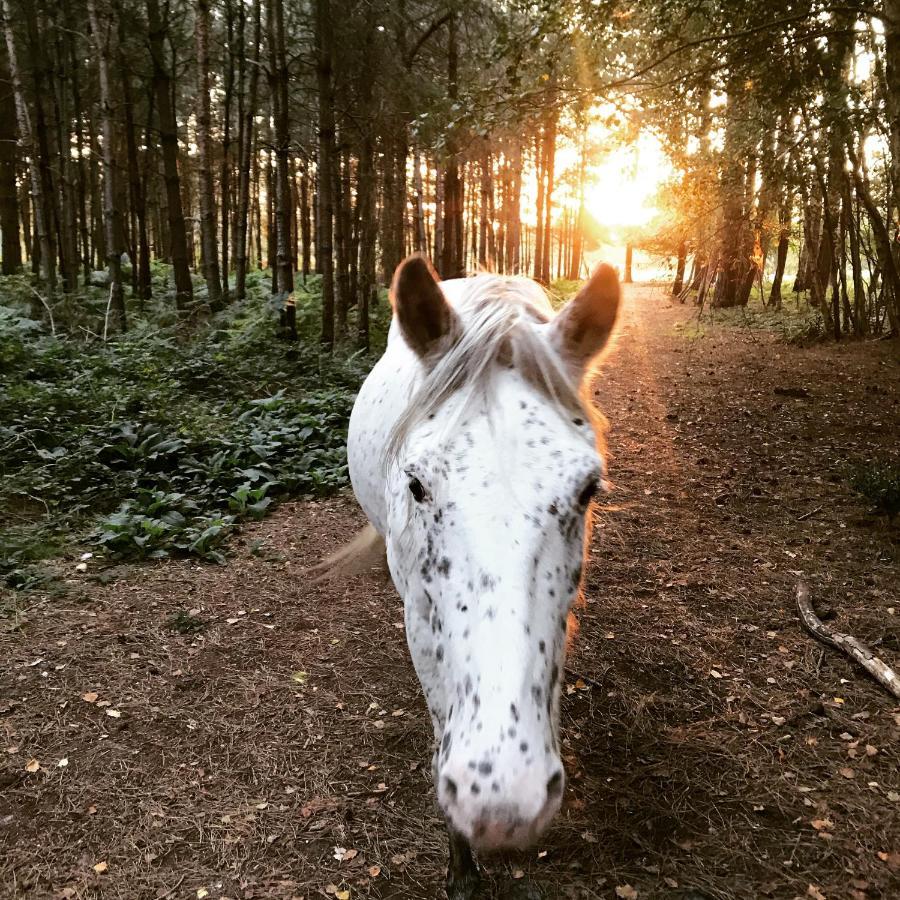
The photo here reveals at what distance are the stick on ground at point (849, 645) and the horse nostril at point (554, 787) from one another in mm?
2858

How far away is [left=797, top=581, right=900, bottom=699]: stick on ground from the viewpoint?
139 inches

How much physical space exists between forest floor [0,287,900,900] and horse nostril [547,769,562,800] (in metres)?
1.31

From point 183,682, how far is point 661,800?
281cm

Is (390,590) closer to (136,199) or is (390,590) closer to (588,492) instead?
(588,492)

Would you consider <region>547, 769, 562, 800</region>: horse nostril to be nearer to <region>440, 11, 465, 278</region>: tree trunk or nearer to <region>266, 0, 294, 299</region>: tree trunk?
<region>266, 0, 294, 299</region>: tree trunk

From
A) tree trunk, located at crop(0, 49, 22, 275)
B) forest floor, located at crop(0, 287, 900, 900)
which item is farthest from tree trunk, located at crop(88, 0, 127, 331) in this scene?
forest floor, located at crop(0, 287, 900, 900)

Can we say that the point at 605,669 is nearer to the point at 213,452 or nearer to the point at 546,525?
the point at 546,525

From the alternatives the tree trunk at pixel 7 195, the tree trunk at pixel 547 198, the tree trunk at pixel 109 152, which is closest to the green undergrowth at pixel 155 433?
the tree trunk at pixel 109 152

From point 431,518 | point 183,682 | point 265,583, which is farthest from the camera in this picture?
point 265,583

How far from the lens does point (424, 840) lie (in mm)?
2807

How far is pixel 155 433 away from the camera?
263 inches

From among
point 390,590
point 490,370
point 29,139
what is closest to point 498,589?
point 490,370

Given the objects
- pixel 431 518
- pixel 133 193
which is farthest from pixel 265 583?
pixel 133 193

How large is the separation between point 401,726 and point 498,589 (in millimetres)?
2265
